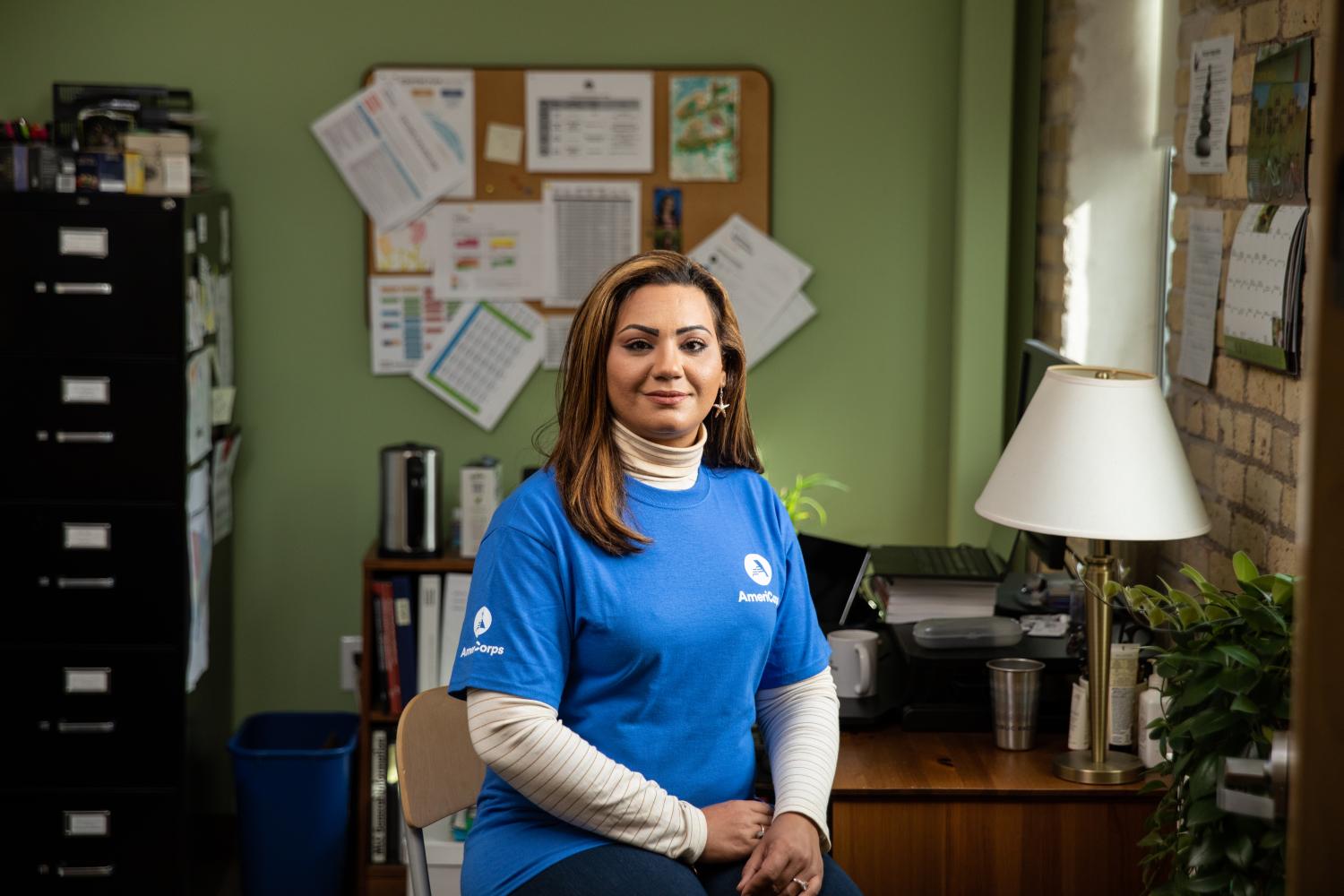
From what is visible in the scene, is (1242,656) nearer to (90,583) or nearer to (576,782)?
(576,782)

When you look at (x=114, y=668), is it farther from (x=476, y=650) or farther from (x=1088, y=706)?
(x=1088, y=706)

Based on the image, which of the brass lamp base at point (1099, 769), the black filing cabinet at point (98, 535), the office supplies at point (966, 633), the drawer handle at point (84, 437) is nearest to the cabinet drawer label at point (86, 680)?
the black filing cabinet at point (98, 535)

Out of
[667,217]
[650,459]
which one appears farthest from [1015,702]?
[667,217]

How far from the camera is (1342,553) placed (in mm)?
815

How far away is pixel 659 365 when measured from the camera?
6.18 feet

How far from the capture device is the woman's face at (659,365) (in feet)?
6.19

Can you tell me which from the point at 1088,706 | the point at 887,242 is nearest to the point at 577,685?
the point at 1088,706

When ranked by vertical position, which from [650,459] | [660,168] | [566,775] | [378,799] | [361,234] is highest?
[660,168]

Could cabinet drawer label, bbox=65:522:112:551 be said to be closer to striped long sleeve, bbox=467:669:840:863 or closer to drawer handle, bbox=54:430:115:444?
drawer handle, bbox=54:430:115:444

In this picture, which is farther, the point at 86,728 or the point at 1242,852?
the point at 86,728

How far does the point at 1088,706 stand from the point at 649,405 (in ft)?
2.73

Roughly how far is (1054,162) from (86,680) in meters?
2.48

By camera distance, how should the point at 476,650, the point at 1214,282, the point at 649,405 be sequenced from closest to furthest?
the point at 476,650
the point at 649,405
the point at 1214,282

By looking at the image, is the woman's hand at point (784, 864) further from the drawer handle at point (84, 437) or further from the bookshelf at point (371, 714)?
the drawer handle at point (84, 437)
